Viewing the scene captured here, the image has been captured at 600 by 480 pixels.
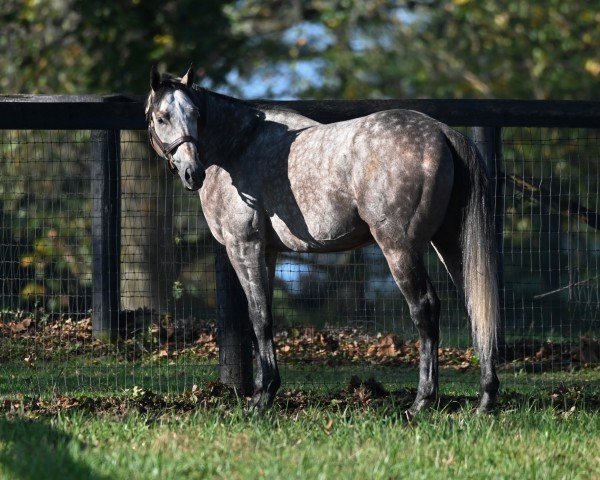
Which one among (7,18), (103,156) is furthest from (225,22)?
(103,156)

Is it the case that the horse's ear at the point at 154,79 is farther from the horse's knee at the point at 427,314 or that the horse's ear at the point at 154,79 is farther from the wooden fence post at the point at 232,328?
the horse's knee at the point at 427,314

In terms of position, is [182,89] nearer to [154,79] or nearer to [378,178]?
[154,79]

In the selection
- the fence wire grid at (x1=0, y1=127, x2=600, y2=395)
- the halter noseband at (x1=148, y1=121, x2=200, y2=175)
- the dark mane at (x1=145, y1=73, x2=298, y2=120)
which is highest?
the dark mane at (x1=145, y1=73, x2=298, y2=120)

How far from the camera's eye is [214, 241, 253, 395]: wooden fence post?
23.4 feet

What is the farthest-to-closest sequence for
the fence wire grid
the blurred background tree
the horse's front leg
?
the blurred background tree < the fence wire grid < the horse's front leg

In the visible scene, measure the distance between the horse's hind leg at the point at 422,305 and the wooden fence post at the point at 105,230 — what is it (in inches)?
116

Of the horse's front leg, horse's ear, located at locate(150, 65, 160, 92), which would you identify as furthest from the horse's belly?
horse's ear, located at locate(150, 65, 160, 92)

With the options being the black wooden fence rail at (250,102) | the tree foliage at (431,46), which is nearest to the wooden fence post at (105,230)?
the black wooden fence rail at (250,102)

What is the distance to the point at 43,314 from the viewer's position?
7.77m

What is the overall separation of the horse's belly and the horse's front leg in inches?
6.8

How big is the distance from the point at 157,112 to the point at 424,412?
2.40 metres

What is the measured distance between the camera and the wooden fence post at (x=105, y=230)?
8.23 meters

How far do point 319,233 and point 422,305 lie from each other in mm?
770

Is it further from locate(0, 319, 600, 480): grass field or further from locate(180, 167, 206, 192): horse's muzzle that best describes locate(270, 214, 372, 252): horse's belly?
locate(0, 319, 600, 480): grass field
